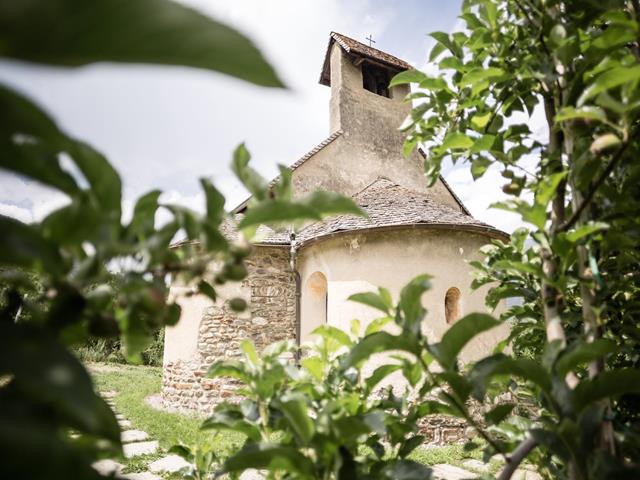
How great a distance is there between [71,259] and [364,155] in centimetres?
1011

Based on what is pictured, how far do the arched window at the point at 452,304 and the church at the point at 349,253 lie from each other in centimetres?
2

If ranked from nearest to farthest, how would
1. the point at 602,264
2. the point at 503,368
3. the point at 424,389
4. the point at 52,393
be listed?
the point at 52,393 → the point at 503,368 → the point at 424,389 → the point at 602,264

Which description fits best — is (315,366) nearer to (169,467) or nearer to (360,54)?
(169,467)

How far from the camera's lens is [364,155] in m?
10.3

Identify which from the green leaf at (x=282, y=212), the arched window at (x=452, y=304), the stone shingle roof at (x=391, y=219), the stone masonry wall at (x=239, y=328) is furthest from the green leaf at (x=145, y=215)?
Result: the stone masonry wall at (x=239, y=328)

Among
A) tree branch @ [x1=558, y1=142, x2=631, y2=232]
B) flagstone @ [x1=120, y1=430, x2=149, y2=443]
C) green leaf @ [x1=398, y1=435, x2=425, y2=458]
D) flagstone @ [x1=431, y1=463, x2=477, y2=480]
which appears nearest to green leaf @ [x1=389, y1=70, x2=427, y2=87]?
tree branch @ [x1=558, y1=142, x2=631, y2=232]

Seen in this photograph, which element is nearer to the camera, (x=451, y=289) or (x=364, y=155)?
(x=451, y=289)

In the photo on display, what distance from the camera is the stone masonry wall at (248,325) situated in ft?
25.8

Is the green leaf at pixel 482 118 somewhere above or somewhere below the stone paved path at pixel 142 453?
above

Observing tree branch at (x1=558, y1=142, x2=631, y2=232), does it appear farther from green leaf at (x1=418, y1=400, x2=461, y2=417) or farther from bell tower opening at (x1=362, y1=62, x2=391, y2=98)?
bell tower opening at (x1=362, y1=62, x2=391, y2=98)

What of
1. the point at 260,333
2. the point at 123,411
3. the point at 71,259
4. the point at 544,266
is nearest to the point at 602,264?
the point at 544,266

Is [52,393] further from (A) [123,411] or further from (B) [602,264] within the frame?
(A) [123,411]

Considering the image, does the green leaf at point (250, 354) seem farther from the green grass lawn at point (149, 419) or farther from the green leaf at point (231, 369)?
the green grass lawn at point (149, 419)

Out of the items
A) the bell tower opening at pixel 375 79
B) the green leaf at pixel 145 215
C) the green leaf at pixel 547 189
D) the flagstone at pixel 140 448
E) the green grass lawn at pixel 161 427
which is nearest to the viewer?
the green leaf at pixel 145 215
